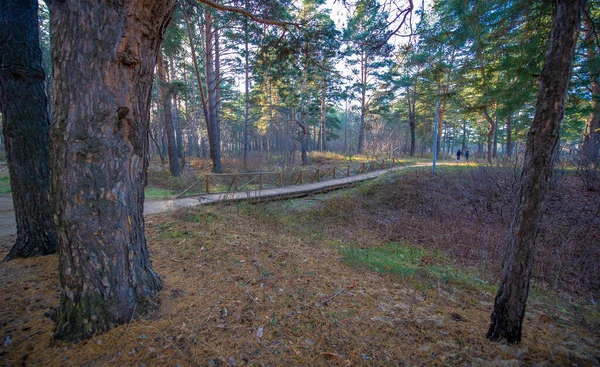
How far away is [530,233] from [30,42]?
6005 mm

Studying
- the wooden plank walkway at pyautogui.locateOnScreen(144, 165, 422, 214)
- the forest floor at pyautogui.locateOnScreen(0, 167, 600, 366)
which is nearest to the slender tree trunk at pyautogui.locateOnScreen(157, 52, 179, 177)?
the wooden plank walkway at pyautogui.locateOnScreen(144, 165, 422, 214)

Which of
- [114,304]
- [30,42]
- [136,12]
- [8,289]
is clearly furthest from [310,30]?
[8,289]

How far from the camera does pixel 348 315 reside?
2.61 metres

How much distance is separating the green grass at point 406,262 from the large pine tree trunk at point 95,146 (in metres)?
3.43

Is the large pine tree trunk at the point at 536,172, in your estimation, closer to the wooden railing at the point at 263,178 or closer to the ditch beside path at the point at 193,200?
the ditch beside path at the point at 193,200

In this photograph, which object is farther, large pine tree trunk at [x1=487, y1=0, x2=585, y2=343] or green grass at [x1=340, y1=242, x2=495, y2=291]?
green grass at [x1=340, y1=242, x2=495, y2=291]

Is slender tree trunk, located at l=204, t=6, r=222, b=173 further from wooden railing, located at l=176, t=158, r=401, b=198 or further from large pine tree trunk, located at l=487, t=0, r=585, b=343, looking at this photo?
large pine tree trunk, located at l=487, t=0, r=585, b=343

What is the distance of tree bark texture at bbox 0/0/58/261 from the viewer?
3211 millimetres

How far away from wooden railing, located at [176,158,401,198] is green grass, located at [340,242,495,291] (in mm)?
5240

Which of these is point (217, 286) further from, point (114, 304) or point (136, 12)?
point (136, 12)

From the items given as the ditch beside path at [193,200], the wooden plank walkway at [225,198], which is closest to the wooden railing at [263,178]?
the wooden plank walkway at [225,198]

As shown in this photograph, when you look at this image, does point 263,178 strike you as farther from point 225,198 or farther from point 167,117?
point 167,117

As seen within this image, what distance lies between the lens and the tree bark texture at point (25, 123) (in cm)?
321

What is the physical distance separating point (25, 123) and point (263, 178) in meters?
10.9
